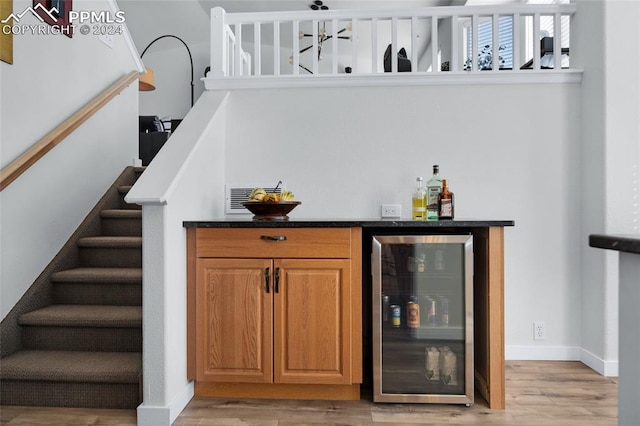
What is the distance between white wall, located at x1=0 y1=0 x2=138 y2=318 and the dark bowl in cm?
128

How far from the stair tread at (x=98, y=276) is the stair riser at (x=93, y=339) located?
0.31 meters

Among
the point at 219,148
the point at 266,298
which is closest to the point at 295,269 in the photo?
the point at 266,298

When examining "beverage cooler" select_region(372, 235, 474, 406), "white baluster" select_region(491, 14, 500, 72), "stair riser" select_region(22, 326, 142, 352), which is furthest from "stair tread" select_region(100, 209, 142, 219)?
"white baluster" select_region(491, 14, 500, 72)

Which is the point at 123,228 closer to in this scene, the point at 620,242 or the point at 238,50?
the point at 238,50

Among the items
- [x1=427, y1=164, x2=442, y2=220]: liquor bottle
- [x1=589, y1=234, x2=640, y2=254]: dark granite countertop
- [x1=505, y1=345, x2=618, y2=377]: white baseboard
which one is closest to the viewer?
[x1=589, y1=234, x2=640, y2=254]: dark granite countertop

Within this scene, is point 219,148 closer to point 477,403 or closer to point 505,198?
point 505,198

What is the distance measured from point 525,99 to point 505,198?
66 centimetres

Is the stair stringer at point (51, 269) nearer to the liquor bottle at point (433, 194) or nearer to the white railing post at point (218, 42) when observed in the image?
the white railing post at point (218, 42)

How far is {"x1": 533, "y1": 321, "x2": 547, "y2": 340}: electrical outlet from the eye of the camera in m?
2.81

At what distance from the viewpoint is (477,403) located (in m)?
2.21

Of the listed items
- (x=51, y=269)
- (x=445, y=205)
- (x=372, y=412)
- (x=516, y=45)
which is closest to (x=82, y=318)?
(x=51, y=269)

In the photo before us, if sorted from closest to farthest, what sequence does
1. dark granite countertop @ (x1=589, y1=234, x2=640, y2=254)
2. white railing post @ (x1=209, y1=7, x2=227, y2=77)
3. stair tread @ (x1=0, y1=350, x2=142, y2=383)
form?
dark granite countertop @ (x1=589, y1=234, x2=640, y2=254), stair tread @ (x1=0, y1=350, x2=142, y2=383), white railing post @ (x1=209, y1=7, x2=227, y2=77)

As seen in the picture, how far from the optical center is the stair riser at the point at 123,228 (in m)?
3.19

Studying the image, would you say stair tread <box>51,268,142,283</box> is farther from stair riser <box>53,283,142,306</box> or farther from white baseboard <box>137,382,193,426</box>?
white baseboard <box>137,382,193,426</box>
